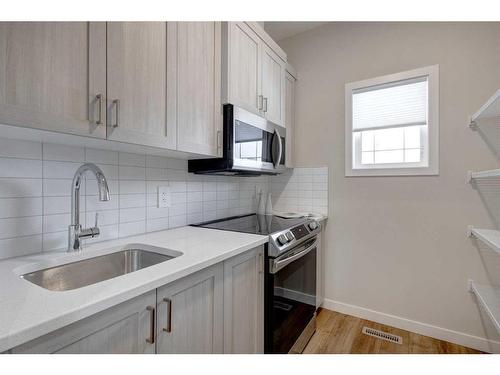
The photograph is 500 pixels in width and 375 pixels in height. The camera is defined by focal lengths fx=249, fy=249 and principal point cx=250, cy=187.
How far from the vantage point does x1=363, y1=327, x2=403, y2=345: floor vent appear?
1851 millimetres

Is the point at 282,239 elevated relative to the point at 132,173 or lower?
lower

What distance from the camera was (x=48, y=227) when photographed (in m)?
1.07

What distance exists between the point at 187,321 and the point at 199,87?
1.14m

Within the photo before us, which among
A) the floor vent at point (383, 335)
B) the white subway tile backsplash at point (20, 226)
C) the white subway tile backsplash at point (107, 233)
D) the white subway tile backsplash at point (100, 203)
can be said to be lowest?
the floor vent at point (383, 335)

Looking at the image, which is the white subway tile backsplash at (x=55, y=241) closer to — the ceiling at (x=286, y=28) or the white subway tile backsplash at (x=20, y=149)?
the white subway tile backsplash at (x=20, y=149)

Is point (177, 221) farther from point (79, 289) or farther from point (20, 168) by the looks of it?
point (79, 289)

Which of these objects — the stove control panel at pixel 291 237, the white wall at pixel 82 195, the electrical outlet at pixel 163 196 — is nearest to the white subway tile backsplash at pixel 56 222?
the white wall at pixel 82 195

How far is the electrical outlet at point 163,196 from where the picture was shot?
155 centimetres

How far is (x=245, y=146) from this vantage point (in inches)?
65.1

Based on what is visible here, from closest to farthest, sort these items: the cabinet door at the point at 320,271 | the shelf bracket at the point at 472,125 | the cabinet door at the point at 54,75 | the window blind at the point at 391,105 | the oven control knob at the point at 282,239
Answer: the cabinet door at the point at 54,75 → the oven control knob at the point at 282,239 → the shelf bracket at the point at 472,125 → the window blind at the point at 391,105 → the cabinet door at the point at 320,271

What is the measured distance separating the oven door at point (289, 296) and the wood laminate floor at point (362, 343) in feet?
0.59

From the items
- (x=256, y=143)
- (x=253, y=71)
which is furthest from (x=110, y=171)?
(x=253, y=71)
